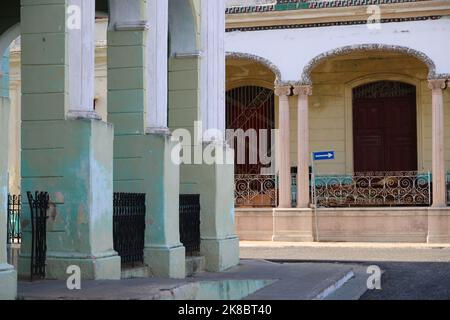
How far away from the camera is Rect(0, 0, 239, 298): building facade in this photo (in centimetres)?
1048

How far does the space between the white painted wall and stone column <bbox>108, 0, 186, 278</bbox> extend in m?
12.4

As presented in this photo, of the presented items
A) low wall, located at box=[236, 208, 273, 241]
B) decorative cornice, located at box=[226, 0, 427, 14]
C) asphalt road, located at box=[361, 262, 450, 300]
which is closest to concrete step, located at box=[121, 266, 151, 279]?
asphalt road, located at box=[361, 262, 450, 300]

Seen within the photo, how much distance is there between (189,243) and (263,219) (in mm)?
Answer: 10674

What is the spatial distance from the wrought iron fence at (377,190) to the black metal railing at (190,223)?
33.7 ft

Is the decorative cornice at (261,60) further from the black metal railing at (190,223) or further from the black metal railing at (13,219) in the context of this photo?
the black metal railing at (190,223)

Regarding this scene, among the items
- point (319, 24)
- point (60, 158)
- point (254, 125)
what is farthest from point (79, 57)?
point (254, 125)

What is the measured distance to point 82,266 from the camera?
10328 millimetres

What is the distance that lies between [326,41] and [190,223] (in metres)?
11.5

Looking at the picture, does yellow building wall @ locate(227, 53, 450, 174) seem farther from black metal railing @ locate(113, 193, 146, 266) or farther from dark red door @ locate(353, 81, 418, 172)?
black metal railing @ locate(113, 193, 146, 266)

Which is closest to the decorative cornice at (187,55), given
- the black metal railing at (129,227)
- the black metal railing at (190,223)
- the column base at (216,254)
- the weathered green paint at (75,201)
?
the black metal railing at (190,223)

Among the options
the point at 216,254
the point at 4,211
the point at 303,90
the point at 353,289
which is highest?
the point at 303,90

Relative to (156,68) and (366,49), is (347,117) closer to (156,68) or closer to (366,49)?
(366,49)

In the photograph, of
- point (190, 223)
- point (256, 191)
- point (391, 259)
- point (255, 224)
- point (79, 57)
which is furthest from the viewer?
point (256, 191)

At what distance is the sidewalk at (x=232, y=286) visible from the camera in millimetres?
8695
